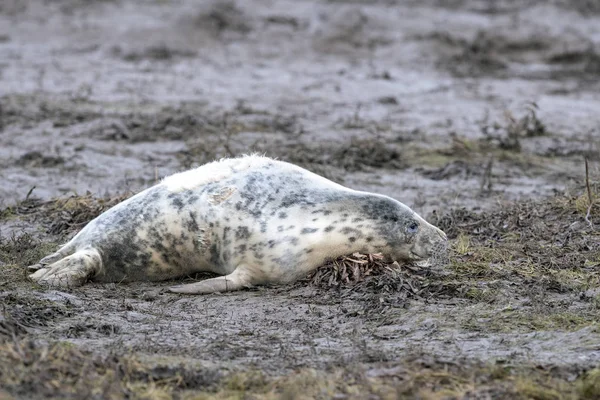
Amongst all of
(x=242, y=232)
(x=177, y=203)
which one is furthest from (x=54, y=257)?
(x=242, y=232)

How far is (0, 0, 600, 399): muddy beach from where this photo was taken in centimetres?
440

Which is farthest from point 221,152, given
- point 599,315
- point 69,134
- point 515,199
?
point 599,315

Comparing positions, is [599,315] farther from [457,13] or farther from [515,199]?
[457,13]

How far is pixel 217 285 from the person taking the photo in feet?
19.5

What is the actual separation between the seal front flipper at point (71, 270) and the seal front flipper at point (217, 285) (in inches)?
20.0

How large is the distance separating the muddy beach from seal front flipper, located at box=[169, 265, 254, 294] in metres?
0.06

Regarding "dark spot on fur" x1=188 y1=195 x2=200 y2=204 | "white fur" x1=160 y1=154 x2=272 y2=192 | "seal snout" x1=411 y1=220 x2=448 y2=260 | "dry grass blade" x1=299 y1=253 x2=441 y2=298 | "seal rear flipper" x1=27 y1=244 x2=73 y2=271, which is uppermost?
"white fur" x1=160 y1=154 x2=272 y2=192

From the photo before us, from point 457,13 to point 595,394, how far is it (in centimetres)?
1339

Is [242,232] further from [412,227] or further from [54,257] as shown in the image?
[54,257]

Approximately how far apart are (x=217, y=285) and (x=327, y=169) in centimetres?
361

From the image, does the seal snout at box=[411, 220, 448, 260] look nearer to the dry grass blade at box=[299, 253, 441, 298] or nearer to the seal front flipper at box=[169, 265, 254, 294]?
the dry grass blade at box=[299, 253, 441, 298]

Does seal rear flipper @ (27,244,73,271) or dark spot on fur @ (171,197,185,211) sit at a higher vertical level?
dark spot on fur @ (171,197,185,211)

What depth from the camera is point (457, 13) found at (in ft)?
55.6

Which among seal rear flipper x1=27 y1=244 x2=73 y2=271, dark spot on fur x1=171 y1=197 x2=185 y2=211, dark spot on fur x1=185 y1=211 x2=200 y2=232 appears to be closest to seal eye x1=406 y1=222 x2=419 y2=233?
dark spot on fur x1=185 y1=211 x2=200 y2=232
